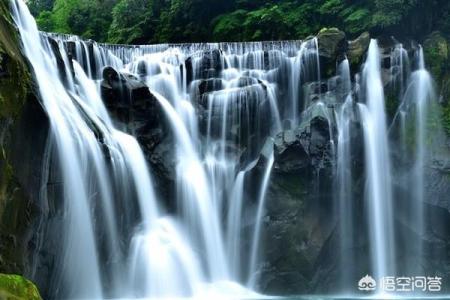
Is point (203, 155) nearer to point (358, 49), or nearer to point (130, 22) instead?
point (358, 49)

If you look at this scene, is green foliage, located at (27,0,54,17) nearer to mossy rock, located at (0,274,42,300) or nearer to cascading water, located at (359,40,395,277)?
cascading water, located at (359,40,395,277)

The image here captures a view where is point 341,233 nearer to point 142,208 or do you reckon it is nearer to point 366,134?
point 366,134

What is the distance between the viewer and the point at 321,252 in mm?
16531

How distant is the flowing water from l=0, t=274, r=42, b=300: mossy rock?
456 centimetres

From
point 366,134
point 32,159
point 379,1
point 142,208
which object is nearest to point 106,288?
point 142,208

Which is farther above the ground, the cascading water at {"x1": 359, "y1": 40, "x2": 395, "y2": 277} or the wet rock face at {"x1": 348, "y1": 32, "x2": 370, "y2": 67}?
the wet rock face at {"x1": 348, "y1": 32, "x2": 370, "y2": 67}

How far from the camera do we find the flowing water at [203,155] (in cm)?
1331

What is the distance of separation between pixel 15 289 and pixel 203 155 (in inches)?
418

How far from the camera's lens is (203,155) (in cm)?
1777

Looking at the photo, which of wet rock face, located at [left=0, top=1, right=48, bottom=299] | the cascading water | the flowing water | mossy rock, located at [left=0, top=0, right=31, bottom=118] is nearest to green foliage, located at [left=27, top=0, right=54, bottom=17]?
the flowing water

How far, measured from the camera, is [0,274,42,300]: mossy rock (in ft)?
23.7

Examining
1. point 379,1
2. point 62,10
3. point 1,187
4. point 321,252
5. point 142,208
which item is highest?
point 62,10

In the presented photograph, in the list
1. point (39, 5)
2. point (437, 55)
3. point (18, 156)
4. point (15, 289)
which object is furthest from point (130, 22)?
Result: point (15, 289)

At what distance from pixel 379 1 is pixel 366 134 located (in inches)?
278
